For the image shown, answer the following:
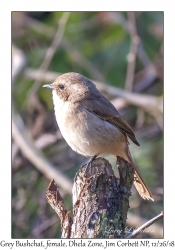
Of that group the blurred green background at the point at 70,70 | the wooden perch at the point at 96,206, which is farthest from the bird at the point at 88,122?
the blurred green background at the point at 70,70

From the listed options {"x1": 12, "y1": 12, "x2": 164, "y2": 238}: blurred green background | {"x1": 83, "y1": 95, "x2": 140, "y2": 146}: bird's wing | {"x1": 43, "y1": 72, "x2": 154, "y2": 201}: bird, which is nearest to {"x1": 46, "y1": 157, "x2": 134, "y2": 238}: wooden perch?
{"x1": 43, "y1": 72, "x2": 154, "y2": 201}: bird

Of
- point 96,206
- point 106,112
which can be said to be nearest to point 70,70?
point 106,112

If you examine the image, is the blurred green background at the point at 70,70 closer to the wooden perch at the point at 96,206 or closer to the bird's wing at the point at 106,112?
the bird's wing at the point at 106,112

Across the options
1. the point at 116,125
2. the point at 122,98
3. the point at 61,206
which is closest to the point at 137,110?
the point at 122,98

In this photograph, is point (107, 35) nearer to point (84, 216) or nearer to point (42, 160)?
point (42, 160)

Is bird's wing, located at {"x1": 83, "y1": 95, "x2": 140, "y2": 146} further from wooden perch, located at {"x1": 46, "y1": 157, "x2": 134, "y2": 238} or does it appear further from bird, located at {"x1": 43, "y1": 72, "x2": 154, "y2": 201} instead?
wooden perch, located at {"x1": 46, "y1": 157, "x2": 134, "y2": 238}

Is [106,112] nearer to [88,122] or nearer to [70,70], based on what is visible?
[88,122]
